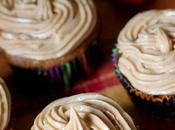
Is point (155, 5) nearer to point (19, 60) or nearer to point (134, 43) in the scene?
point (134, 43)

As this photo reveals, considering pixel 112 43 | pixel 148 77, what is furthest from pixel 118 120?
pixel 112 43

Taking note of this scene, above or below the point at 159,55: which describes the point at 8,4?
above

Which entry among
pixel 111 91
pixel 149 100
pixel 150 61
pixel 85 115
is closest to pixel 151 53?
pixel 150 61

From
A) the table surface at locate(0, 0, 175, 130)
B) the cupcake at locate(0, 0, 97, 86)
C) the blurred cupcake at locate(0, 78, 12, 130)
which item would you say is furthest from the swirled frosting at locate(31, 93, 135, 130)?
the cupcake at locate(0, 0, 97, 86)

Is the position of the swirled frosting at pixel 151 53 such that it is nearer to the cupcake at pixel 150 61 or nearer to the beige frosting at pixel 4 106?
the cupcake at pixel 150 61

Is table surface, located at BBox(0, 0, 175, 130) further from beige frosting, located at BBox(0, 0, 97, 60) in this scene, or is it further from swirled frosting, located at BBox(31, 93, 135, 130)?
swirled frosting, located at BBox(31, 93, 135, 130)

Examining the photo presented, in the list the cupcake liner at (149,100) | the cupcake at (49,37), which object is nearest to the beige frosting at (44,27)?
the cupcake at (49,37)
